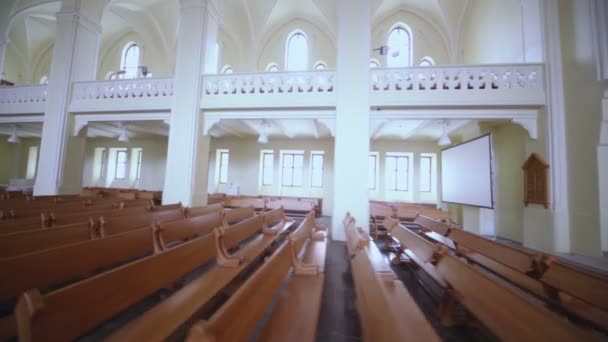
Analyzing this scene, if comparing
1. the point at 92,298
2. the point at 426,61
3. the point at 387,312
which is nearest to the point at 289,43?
the point at 426,61

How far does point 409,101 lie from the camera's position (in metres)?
5.75

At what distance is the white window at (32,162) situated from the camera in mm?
13000

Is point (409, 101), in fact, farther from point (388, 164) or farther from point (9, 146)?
point (9, 146)

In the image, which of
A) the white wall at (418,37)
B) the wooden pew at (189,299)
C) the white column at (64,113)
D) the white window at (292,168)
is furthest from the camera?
the white window at (292,168)

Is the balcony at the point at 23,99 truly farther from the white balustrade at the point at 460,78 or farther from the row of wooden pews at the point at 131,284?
the white balustrade at the point at 460,78

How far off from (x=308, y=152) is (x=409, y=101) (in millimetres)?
6139

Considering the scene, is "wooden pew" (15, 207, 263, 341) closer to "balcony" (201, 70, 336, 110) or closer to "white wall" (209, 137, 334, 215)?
"balcony" (201, 70, 336, 110)

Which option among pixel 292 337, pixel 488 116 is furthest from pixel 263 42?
pixel 292 337

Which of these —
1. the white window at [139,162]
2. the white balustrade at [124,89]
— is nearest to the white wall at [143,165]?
the white window at [139,162]

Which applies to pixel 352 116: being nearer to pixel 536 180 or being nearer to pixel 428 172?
pixel 536 180

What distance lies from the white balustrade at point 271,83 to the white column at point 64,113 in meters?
4.75

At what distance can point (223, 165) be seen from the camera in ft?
39.6

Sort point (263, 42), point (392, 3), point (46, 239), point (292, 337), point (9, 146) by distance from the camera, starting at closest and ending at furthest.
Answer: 1. point (292, 337)
2. point (46, 239)
3. point (392, 3)
4. point (263, 42)
5. point (9, 146)

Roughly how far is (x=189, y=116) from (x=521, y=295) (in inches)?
278
